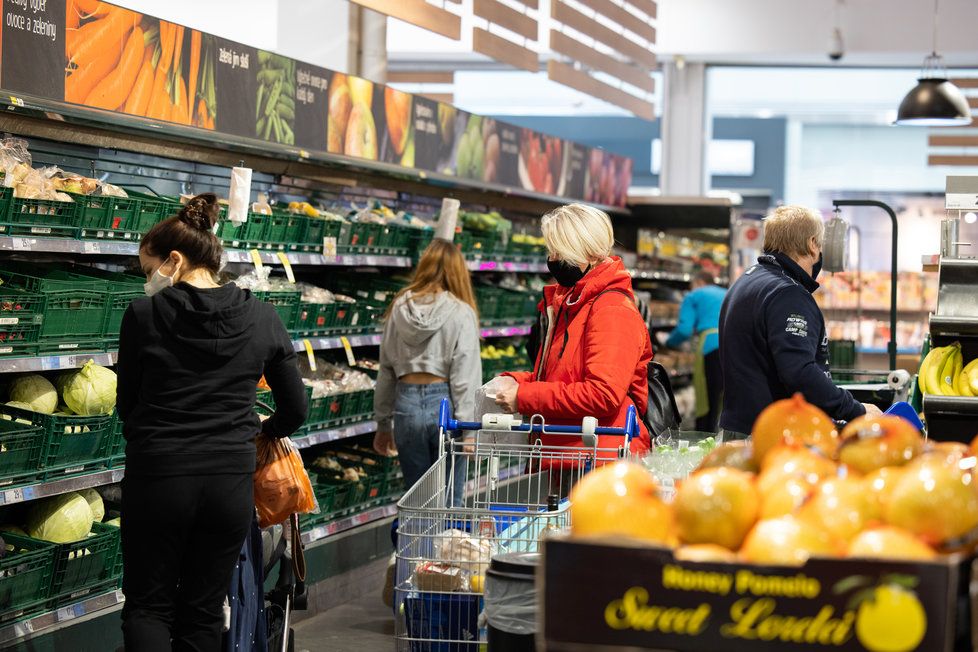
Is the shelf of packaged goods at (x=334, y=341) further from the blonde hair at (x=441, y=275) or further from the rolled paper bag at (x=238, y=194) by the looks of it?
the rolled paper bag at (x=238, y=194)

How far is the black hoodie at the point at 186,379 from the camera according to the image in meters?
3.38

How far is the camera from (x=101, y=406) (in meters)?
4.40

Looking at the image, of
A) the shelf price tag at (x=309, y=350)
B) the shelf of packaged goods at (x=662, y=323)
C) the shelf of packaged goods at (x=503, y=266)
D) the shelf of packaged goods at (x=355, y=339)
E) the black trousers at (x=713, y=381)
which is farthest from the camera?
the shelf of packaged goods at (x=662, y=323)

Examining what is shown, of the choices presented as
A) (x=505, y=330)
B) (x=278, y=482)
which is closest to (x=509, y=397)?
(x=278, y=482)

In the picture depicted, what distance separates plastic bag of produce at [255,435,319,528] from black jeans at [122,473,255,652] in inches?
13.5

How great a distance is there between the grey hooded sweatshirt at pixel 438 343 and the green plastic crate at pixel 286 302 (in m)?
0.46

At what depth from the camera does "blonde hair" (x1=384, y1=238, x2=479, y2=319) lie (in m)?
5.91

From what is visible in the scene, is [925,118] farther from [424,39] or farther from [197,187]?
[197,187]

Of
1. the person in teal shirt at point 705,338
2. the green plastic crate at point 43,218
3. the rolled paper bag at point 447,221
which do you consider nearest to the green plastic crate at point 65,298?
the green plastic crate at point 43,218

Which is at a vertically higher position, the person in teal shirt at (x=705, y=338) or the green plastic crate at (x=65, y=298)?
the green plastic crate at (x=65, y=298)

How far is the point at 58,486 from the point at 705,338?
21.8ft

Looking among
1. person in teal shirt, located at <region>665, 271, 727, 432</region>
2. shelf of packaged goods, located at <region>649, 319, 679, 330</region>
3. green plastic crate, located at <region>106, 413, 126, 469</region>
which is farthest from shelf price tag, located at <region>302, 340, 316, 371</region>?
shelf of packaged goods, located at <region>649, 319, 679, 330</region>

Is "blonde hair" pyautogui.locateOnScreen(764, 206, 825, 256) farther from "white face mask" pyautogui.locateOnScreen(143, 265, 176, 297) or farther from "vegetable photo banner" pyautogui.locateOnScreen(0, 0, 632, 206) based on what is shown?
"vegetable photo banner" pyautogui.locateOnScreen(0, 0, 632, 206)

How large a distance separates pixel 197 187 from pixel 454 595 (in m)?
3.24
